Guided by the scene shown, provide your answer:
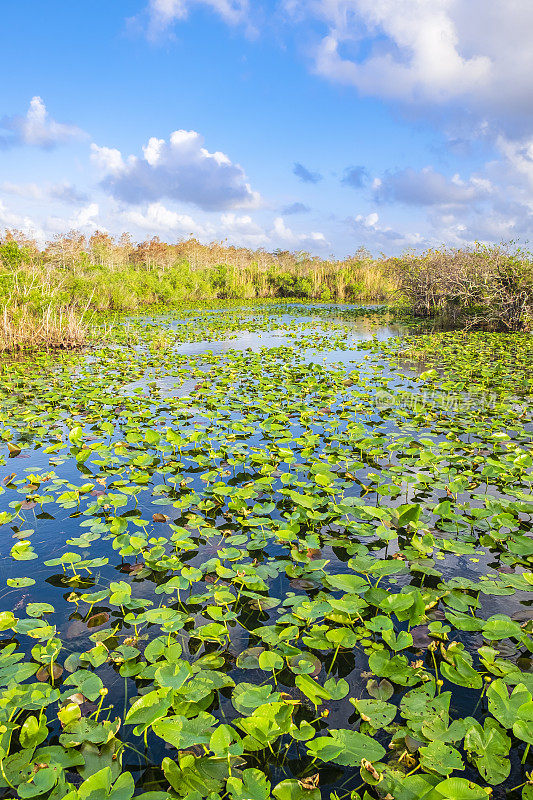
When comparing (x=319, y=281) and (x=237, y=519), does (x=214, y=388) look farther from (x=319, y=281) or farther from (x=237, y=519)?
(x=319, y=281)

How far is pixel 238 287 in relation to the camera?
31.8 meters

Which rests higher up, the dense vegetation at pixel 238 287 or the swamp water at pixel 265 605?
the dense vegetation at pixel 238 287

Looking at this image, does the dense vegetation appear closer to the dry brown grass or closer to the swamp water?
the dry brown grass

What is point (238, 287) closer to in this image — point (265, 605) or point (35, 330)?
point (35, 330)

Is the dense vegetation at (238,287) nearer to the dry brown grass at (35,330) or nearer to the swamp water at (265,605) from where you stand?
the dry brown grass at (35,330)

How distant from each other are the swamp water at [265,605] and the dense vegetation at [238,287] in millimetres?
6088

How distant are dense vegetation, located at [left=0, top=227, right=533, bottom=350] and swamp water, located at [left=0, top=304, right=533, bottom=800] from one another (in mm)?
6088

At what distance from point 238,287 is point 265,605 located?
31.0 meters

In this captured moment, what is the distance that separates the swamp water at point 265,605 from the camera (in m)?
1.52

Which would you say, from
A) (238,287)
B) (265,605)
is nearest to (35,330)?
(265,605)

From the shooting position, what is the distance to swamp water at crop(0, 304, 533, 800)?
1.52 m

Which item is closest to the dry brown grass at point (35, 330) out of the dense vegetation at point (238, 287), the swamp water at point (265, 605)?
the dense vegetation at point (238, 287)

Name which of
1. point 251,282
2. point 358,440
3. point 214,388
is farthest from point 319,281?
point 358,440

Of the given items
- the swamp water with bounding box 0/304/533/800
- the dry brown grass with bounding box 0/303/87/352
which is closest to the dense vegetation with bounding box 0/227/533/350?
the dry brown grass with bounding box 0/303/87/352
